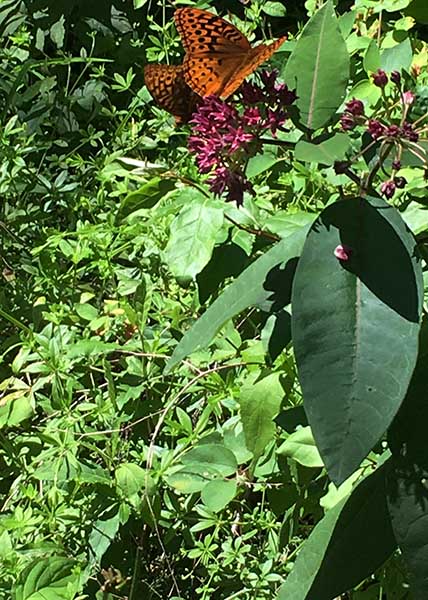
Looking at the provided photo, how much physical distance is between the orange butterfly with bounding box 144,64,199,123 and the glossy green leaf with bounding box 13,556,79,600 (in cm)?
63

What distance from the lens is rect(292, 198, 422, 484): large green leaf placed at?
852mm

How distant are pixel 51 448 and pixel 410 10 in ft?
2.70

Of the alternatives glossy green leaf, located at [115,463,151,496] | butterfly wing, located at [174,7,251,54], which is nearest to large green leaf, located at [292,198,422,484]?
butterfly wing, located at [174,7,251,54]

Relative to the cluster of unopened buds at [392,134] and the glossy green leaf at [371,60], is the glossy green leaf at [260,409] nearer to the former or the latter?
the cluster of unopened buds at [392,134]

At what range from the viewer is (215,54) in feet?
3.58

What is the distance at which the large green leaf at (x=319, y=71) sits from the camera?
1046mm

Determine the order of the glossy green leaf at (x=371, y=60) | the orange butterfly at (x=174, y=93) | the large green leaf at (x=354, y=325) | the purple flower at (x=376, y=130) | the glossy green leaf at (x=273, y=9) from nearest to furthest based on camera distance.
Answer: the large green leaf at (x=354, y=325) < the purple flower at (x=376, y=130) < the orange butterfly at (x=174, y=93) < the glossy green leaf at (x=371, y=60) < the glossy green leaf at (x=273, y=9)

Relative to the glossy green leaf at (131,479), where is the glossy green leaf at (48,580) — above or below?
below

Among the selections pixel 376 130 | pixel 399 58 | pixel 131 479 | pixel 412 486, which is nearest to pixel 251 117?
pixel 376 130

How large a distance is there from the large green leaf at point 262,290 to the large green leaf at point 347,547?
208 mm

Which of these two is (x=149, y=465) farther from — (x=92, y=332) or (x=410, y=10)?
(x=410, y=10)

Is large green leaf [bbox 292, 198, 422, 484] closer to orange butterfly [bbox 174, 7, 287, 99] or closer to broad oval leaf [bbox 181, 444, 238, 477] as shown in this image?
orange butterfly [bbox 174, 7, 287, 99]

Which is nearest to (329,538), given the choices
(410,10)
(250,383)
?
(250,383)

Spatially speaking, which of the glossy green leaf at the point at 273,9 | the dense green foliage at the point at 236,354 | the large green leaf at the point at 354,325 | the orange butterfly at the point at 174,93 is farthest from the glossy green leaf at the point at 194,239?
→ the glossy green leaf at the point at 273,9
